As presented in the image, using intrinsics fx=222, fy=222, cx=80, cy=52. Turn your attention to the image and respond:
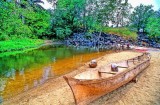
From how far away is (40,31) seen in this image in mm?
40906

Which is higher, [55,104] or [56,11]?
[56,11]

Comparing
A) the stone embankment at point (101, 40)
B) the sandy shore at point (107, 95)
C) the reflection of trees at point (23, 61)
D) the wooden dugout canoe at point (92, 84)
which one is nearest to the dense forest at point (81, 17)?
the stone embankment at point (101, 40)

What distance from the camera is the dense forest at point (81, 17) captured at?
41.5m

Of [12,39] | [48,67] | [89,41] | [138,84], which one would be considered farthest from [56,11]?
[138,84]

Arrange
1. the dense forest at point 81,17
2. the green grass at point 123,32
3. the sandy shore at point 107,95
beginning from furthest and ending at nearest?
the green grass at point 123,32
the dense forest at point 81,17
the sandy shore at point 107,95

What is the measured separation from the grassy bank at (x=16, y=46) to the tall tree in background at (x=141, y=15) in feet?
75.9

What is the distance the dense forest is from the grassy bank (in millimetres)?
2394

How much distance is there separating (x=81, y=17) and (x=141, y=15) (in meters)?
→ 13.2

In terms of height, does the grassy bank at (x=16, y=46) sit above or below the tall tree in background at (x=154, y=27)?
below

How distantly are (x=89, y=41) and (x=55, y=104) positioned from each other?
30375 millimetres

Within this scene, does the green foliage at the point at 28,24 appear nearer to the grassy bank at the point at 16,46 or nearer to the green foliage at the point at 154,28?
the grassy bank at the point at 16,46

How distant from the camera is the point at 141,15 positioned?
48.2m

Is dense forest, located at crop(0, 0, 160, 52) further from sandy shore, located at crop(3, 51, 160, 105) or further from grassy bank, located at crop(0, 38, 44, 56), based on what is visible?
sandy shore, located at crop(3, 51, 160, 105)

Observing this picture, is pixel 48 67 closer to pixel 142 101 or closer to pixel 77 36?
pixel 142 101
